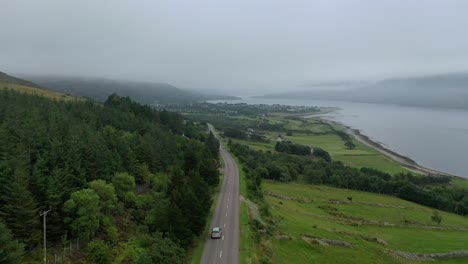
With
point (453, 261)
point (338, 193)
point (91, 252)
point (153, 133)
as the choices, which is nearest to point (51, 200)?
point (91, 252)

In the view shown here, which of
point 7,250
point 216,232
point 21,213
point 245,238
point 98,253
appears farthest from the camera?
point 216,232

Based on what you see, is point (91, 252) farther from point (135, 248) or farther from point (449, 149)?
point (449, 149)

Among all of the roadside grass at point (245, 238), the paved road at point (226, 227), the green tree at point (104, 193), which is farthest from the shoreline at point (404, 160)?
the green tree at point (104, 193)

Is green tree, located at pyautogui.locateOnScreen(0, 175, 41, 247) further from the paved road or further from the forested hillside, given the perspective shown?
the paved road

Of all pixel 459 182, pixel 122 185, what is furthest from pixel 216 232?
pixel 459 182

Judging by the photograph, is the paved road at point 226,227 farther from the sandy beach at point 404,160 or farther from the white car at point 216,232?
the sandy beach at point 404,160

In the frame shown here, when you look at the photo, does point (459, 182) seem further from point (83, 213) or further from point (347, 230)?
point (83, 213)
